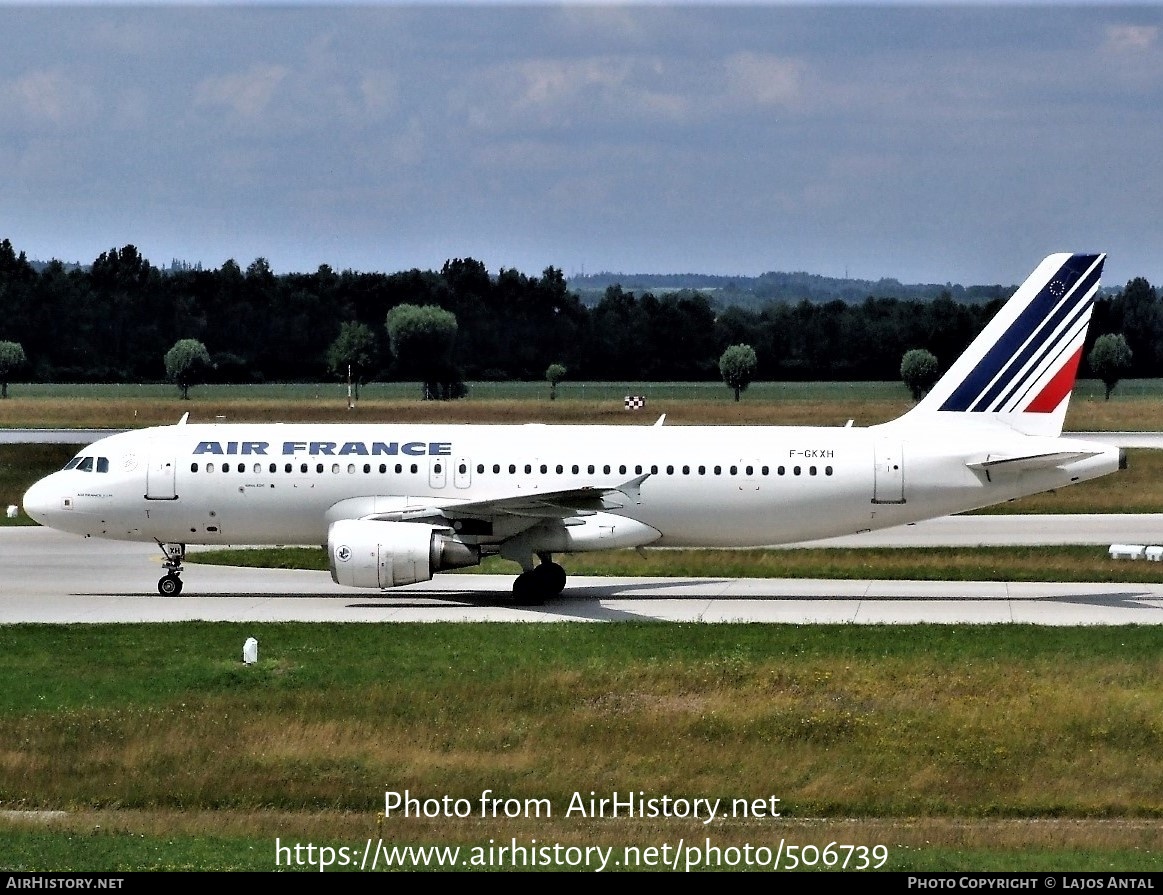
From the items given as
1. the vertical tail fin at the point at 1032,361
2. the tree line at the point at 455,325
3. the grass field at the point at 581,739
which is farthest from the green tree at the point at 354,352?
the grass field at the point at 581,739

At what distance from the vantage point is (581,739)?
22.8 metres

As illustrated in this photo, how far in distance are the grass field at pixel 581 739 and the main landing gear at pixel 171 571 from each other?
19.5ft

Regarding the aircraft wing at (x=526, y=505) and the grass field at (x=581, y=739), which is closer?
the grass field at (x=581, y=739)

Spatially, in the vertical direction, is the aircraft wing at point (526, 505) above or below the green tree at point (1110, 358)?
below

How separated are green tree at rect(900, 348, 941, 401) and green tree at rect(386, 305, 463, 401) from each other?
34561mm

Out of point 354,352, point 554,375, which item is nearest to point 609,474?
point 354,352

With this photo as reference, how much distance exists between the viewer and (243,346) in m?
146

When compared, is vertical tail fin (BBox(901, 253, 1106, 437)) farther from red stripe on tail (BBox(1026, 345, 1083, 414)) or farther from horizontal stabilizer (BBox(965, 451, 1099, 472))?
horizontal stabilizer (BBox(965, 451, 1099, 472))

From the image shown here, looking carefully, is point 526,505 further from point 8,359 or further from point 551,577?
point 8,359

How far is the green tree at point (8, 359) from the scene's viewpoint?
415 ft

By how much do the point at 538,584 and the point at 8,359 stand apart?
337ft

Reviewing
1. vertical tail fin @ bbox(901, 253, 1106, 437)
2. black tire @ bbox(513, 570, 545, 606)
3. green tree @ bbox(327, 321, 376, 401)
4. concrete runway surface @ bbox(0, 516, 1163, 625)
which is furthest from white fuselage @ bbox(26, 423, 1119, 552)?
green tree @ bbox(327, 321, 376, 401)

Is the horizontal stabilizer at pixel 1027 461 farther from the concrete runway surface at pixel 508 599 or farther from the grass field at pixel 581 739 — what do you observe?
the grass field at pixel 581 739

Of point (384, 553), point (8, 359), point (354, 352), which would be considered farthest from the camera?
point (354, 352)
